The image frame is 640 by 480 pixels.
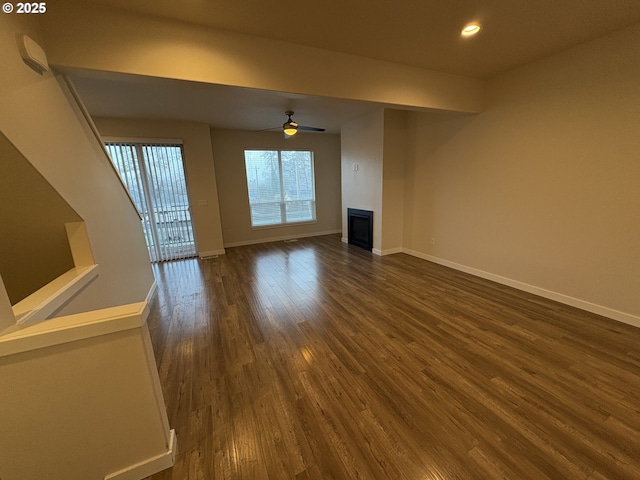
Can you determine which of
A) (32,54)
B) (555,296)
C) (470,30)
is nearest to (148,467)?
(32,54)

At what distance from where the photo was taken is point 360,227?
5562 millimetres

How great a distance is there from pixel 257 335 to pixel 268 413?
0.96 m

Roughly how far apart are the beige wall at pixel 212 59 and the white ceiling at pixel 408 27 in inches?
2.9

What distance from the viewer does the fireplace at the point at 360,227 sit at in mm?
5250

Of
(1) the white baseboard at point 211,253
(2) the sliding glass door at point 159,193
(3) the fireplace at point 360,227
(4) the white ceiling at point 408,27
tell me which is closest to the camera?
(4) the white ceiling at point 408,27

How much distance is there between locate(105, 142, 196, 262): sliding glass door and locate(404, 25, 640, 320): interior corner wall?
5015mm

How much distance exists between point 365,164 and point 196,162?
3422 mm

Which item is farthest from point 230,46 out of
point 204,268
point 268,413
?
point 204,268

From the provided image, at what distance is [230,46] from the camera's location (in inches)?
86.4

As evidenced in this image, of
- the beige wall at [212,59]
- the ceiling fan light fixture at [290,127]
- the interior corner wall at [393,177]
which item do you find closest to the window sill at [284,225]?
the interior corner wall at [393,177]

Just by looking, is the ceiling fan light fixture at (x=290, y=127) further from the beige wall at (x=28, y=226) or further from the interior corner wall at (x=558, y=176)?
the beige wall at (x=28, y=226)

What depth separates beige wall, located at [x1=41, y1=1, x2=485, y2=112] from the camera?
1779 millimetres

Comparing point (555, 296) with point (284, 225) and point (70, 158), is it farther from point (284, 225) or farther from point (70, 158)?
point (284, 225)

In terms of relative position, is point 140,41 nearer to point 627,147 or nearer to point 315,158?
point 627,147
